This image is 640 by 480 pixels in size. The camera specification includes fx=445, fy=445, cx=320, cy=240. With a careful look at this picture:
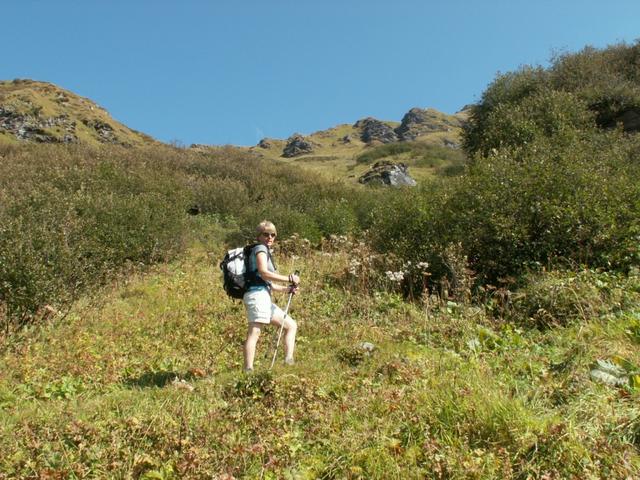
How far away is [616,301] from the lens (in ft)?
20.1

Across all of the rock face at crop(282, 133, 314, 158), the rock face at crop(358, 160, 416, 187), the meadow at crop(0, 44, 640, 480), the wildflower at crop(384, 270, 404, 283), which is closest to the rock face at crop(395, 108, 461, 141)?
the rock face at crop(282, 133, 314, 158)

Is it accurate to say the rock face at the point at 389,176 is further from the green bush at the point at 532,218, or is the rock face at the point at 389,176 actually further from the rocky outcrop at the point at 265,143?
the rocky outcrop at the point at 265,143

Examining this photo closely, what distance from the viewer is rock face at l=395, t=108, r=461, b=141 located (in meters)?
89.6

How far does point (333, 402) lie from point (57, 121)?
32331mm

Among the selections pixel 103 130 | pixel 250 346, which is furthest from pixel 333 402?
pixel 103 130

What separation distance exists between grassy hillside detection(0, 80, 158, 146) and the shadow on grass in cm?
2183

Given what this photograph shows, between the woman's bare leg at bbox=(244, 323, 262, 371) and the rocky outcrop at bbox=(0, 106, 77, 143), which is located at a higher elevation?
the rocky outcrop at bbox=(0, 106, 77, 143)

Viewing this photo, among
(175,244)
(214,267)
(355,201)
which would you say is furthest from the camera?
(355,201)

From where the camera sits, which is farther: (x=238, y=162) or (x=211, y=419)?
(x=238, y=162)

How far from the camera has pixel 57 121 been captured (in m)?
29.7

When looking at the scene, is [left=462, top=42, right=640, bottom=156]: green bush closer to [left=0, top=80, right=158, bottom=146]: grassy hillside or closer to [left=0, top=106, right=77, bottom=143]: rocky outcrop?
[left=0, top=80, right=158, bottom=146]: grassy hillside

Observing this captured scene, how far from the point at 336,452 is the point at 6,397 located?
3.89 m

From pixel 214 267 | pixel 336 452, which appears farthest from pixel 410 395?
pixel 214 267

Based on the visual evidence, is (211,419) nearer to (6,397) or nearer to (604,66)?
(6,397)
